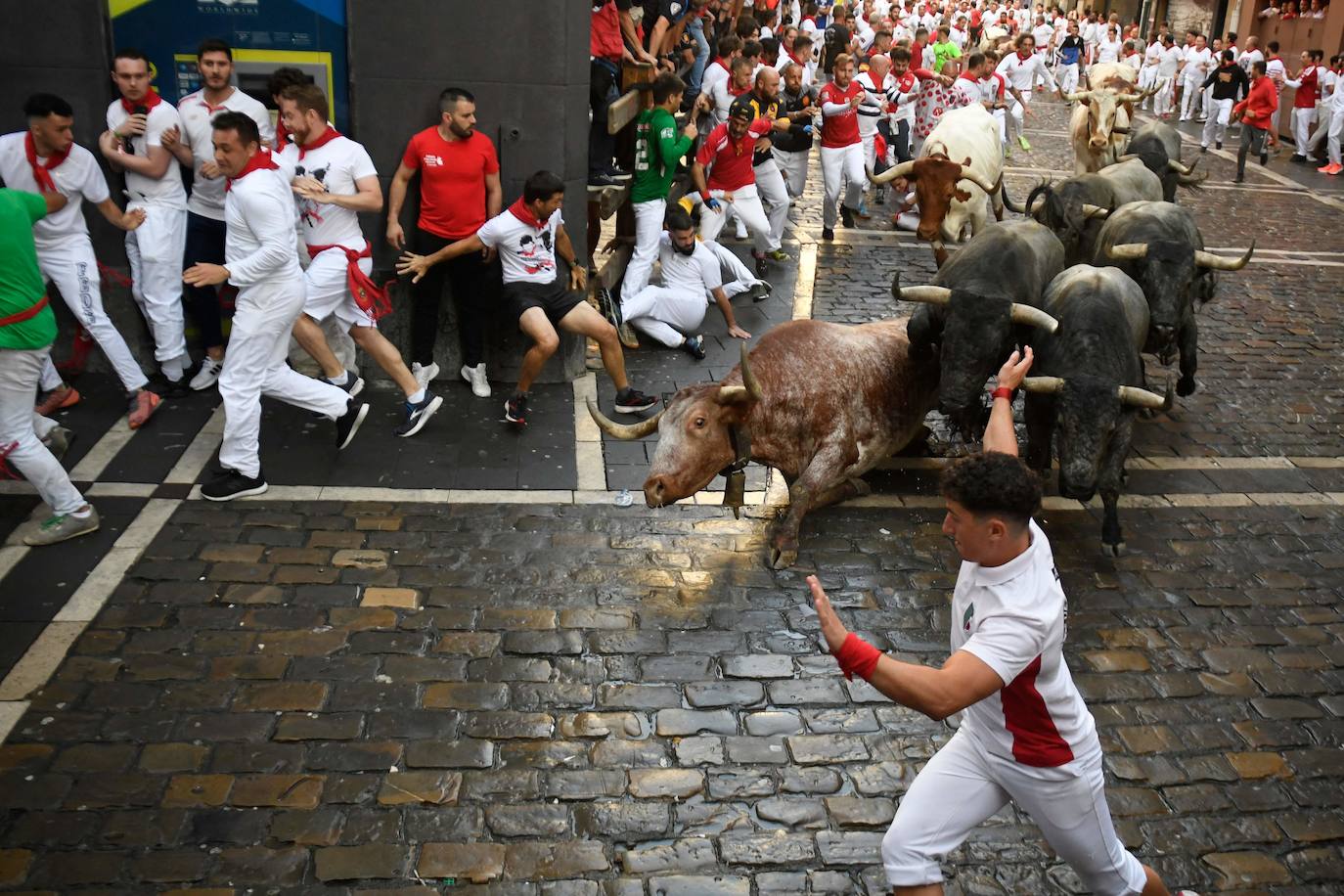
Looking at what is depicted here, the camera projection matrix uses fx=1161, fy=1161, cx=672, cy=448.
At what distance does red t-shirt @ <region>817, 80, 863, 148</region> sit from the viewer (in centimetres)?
A: 1436

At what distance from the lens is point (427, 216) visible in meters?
9.10

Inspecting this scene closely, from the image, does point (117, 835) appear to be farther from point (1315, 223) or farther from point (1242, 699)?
point (1315, 223)

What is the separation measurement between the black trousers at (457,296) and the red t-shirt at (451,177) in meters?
0.15

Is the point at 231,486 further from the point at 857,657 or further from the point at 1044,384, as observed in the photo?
the point at 857,657

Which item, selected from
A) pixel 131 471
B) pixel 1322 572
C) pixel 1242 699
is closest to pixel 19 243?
pixel 131 471

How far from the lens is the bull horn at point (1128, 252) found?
8945 mm

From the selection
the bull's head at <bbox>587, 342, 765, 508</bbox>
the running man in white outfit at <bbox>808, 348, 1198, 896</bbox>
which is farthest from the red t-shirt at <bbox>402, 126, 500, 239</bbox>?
the running man in white outfit at <bbox>808, 348, 1198, 896</bbox>

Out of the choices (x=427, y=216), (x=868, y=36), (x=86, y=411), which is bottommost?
(x=86, y=411)

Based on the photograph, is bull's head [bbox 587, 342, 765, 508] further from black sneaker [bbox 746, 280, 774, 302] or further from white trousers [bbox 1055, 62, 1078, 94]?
white trousers [bbox 1055, 62, 1078, 94]

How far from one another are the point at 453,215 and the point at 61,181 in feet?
9.12

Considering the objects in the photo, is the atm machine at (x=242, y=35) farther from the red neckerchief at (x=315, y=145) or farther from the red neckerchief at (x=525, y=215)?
the red neckerchief at (x=525, y=215)

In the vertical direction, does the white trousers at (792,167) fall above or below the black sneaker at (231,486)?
above

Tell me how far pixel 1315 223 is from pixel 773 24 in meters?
12.8

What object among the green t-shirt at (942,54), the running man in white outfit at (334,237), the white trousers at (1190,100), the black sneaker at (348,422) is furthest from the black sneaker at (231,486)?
the white trousers at (1190,100)
